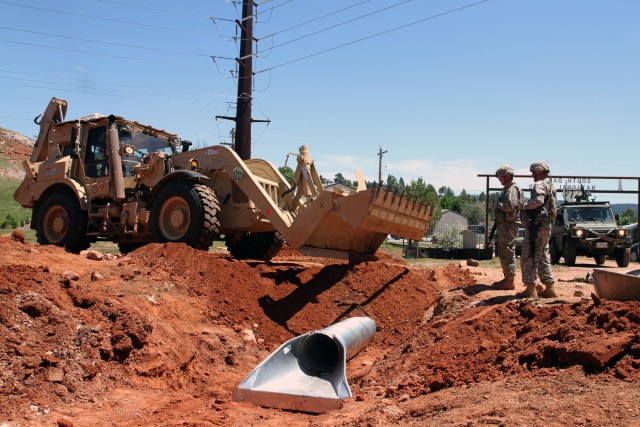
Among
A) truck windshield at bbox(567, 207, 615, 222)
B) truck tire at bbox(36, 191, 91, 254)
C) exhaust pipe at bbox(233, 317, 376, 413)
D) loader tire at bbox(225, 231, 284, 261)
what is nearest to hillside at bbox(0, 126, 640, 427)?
exhaust pipe at bbox(233, 317, 376, 413)

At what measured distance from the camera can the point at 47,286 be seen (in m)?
6.69

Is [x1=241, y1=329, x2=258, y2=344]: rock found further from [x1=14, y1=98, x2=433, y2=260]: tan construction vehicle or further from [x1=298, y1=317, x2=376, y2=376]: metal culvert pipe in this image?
[x1=14, y1=98, x2=433, y2=260]: tan construction vehicle

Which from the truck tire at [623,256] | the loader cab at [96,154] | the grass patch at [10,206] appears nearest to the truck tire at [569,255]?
the truck tire at [623,256]

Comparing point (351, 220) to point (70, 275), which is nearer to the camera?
point (70, 275)

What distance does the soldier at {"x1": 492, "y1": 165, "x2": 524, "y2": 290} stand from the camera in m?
8.37

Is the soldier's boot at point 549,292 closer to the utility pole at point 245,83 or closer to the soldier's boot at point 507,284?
the soldier's boot at point 507,284

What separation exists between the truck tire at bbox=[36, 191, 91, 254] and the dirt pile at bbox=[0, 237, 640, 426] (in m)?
2.78

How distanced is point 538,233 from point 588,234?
12.4m

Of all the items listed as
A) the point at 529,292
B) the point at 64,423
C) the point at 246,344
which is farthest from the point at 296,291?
the point at 64,423

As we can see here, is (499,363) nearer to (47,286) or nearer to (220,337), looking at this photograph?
(220,337)

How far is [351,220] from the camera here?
932 centimetres

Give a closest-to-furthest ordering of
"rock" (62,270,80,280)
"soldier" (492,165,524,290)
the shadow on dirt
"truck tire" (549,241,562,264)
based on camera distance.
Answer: "rock" (62,270,80,280) → "soldier" (492,165,524,290) → the shadow on dirt → "truck tire" (549,241,562,264)

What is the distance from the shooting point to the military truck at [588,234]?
62.3 ft

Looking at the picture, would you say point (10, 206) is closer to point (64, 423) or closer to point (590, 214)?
point (590, 214)
